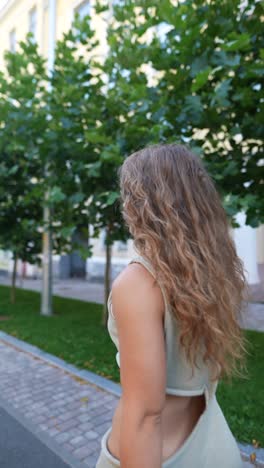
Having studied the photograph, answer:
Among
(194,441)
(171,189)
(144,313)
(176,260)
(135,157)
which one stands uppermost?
(135,157)

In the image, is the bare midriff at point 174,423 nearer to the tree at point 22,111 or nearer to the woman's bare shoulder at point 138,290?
the woman's bare shoulder at point 138,290

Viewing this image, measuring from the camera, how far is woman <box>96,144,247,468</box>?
3.20 feet

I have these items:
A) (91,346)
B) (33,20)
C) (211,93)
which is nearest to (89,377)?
(91,346)

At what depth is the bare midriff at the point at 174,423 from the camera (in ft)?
3.68

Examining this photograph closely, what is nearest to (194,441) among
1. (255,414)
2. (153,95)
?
(255,414)

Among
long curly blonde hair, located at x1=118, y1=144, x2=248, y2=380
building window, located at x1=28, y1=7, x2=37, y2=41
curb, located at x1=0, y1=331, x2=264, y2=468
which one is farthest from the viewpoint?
building window, located at x1=28, y1=7, x2=37, y2=41

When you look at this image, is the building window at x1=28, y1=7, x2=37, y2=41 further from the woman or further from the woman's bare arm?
the woman's bare arm

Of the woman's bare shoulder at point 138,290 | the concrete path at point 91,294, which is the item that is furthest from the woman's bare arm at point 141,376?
the concrete path at point 91,294

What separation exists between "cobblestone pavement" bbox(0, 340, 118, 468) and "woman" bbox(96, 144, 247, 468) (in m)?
2.28

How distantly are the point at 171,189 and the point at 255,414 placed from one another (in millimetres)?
3339

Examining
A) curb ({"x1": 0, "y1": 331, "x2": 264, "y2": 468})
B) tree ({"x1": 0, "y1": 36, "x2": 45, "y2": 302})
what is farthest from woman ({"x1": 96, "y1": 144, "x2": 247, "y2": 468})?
tree ({"x1": 0, "y1": 36, "x2": 45, "y2": 302})

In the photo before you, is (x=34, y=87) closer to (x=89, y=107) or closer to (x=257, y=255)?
(x=89, y=107)

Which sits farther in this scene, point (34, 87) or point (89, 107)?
point (34, 87)

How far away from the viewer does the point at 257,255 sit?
11.7m
